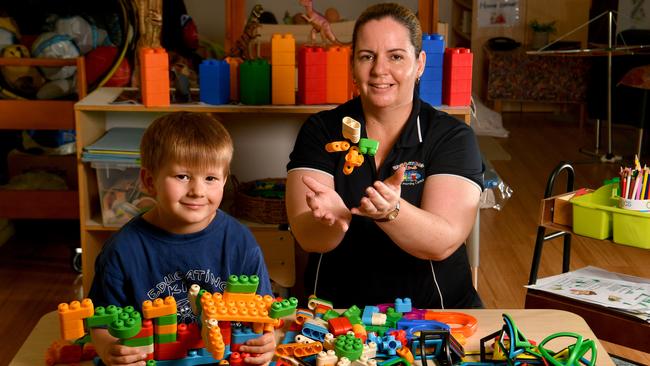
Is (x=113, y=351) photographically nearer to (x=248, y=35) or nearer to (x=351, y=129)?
(x=351, y=129)

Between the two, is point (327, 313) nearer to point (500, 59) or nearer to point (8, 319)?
point (8, 319)

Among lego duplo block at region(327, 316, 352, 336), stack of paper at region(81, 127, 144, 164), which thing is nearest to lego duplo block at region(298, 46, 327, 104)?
stack of paper at region(81, 127, 144, 164)

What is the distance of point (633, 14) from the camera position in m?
6.06

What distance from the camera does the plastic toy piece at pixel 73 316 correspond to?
118 centimetres

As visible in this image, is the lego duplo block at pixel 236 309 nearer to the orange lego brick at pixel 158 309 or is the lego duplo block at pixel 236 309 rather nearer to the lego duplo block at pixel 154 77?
the orange lego brick at pixel 158 309

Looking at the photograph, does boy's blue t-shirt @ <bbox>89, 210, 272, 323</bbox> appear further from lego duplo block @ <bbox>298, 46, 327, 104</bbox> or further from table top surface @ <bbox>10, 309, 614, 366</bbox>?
lego duplo block @ <bbox>298, 46, 327, 104</bbox>

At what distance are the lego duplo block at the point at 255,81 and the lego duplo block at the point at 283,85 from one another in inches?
0.8

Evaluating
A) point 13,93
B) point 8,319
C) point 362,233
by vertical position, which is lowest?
point 8,319

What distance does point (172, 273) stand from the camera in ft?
4.83

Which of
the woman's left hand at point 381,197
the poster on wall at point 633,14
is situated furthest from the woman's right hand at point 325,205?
the poster on wall at point 633,14

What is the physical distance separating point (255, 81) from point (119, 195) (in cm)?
58

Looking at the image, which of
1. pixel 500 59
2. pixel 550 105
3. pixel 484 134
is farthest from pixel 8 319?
pixel 550 105

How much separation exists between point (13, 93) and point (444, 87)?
2.16 m

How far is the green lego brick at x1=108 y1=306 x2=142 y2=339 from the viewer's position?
47.0 inches
